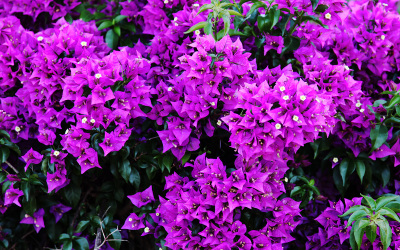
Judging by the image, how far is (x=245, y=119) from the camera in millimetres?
1873

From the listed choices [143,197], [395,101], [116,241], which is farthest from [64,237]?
[395,101]

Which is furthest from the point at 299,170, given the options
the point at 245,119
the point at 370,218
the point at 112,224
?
the point at 112,224

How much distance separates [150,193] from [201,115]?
1.81 ft

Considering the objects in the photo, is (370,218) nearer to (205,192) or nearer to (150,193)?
(205,192)

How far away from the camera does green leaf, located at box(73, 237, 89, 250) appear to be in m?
2.38

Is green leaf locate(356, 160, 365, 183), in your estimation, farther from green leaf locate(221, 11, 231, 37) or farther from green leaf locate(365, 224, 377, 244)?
green leaf locate(221, 11, 231, 37)

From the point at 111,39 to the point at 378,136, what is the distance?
1734mm

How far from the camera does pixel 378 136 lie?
2355 mm

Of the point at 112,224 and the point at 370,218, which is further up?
the point at 370,218

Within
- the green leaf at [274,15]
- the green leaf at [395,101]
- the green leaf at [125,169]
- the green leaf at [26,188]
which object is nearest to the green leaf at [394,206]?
the green leaf at [395,101]

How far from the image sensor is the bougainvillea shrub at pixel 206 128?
2.02 meters

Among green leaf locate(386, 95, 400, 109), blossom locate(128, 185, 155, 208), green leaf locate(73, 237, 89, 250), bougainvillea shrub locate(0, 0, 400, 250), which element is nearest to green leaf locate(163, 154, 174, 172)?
bougainvillea shrub locate(0, 0, 400, 250)

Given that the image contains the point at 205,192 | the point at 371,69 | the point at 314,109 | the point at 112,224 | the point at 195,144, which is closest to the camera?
the point at 314,109

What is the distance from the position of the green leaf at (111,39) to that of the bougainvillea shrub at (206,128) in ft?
0.04
